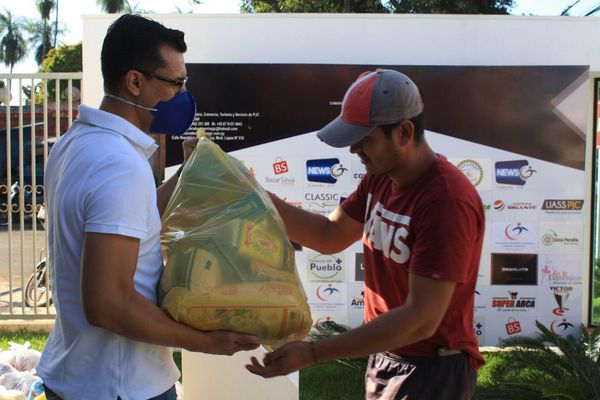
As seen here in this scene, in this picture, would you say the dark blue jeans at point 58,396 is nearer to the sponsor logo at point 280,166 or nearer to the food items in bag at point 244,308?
the food items in bag at point 244,308

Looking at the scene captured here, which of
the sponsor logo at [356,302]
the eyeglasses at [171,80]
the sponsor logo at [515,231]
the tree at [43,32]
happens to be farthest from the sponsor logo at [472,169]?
the tree at [43,32]

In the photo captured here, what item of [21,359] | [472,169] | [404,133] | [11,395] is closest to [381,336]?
[404,133]

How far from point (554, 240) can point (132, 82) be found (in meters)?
4.83

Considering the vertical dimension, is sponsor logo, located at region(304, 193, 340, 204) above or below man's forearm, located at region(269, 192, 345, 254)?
below

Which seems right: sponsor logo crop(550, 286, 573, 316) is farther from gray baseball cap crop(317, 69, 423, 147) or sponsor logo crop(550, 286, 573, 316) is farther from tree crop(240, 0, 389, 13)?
tree crop(240, 0, 389, 13)

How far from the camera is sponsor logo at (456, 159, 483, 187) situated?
5750 millimetres

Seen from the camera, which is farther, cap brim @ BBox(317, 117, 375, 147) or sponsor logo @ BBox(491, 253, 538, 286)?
sponsor logo @ BBox(491, 253, 538, 286)

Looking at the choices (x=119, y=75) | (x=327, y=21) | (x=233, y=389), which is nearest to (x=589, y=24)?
(x=327, y=21)

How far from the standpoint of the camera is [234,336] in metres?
1.81

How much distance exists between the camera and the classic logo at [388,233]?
1.99 metres

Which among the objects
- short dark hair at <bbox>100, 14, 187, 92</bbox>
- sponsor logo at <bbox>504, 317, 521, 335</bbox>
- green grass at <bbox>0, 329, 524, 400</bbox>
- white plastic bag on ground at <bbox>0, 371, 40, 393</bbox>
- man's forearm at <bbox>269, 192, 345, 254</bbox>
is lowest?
green grass at <bbox>0, 329, 524, 400</bbox>

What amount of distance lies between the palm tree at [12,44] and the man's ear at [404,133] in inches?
2179

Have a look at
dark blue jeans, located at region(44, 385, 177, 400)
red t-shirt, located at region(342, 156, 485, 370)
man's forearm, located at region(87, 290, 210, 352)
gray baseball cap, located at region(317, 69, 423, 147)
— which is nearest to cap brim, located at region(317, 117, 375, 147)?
gray baseball cap, located at region(317, 69, 423, 147)

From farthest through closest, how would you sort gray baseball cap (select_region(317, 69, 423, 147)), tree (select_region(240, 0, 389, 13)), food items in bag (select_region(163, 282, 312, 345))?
1. tree (select_region(240, 0, 389, 13))
2. gray baseball cap (select_region(317, 69, 423, 147))
3. food items in bag (select_region(163, 282, 312, 345))
